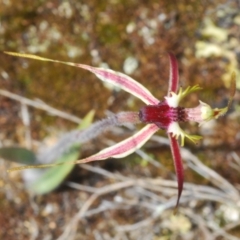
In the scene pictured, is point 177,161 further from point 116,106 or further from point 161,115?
point 116,106

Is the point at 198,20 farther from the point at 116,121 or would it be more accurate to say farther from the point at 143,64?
the point at 116,121

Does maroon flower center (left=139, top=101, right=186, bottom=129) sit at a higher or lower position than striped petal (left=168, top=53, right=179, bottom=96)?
lower

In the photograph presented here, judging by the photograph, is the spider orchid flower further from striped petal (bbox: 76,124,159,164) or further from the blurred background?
the blurred background

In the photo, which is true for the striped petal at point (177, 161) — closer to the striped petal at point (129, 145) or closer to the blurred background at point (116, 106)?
the striped petal at point (129, 145)

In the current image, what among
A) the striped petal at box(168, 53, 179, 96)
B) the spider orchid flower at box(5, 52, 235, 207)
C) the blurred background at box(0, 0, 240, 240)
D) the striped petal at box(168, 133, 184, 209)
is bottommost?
the striped petal at box(168, 133, 184, 209)

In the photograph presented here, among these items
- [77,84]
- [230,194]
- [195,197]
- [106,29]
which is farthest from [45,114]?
[230,194]

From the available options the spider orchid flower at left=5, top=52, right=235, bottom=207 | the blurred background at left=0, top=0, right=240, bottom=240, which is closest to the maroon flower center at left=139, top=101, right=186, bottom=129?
the spider orchid flower at left=5, top=52, right=235, bottom=207

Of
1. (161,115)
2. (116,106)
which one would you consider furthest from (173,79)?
(116,106)
